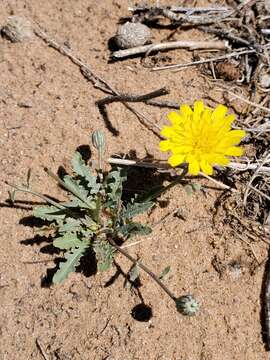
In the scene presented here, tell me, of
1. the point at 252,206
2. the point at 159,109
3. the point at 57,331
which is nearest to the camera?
the point at 57,331

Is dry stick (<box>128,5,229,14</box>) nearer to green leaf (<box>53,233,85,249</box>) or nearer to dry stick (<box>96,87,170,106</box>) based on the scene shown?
dry stick (<box>96,87,170,106</box>)

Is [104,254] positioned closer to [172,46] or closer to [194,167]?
[194,167]

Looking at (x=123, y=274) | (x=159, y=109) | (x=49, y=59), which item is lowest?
(x=123, y=274)

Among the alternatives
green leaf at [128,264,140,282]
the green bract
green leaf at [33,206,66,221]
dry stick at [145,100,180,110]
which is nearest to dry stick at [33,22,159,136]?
dry stick at [145,100,180,110]

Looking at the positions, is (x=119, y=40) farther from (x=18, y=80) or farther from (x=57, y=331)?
(x=57, y=331)

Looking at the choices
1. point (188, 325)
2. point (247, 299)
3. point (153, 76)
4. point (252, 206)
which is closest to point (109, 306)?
point (188, 325)

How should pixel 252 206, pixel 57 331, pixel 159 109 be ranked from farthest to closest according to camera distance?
pixel 159 109 < pixel 252 206 < pixel 57 331
